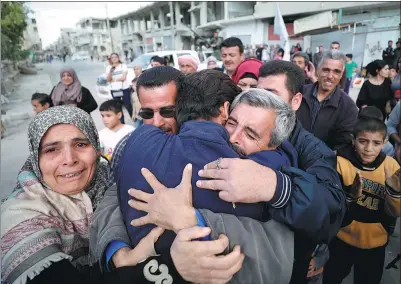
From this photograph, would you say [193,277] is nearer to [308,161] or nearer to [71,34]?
[308,161]

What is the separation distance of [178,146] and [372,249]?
188cm

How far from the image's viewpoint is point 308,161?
5.04ft

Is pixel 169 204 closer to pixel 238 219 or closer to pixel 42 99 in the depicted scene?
pixel 238 219

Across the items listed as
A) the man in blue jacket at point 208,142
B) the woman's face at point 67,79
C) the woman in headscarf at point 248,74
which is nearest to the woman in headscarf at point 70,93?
the woman's face at point 67,79

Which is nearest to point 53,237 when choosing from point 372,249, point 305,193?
point 305,193

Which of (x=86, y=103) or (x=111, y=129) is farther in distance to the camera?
(x=86, y=103)

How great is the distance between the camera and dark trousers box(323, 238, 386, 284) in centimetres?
212

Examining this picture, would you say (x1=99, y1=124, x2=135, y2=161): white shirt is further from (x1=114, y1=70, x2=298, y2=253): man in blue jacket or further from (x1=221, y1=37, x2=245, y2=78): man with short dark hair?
(x1=114, y1=70, x2=298, y2=253): man in blue jacket

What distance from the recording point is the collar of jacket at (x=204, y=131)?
3.45ft

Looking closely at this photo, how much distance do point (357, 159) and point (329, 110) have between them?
736mm

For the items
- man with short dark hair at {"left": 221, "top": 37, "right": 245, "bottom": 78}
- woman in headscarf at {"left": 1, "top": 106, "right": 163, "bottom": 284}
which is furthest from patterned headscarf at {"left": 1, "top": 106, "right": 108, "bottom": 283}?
man with short dark hair at {"left": 221, "top": 37, "right": 245, "bottom": 78}

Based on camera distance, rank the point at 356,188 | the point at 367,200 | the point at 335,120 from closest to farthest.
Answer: the point at 356,188 → the point at 367,200 → the point at 335,120

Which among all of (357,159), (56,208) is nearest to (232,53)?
(357,159)

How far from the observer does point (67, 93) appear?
5090mm
